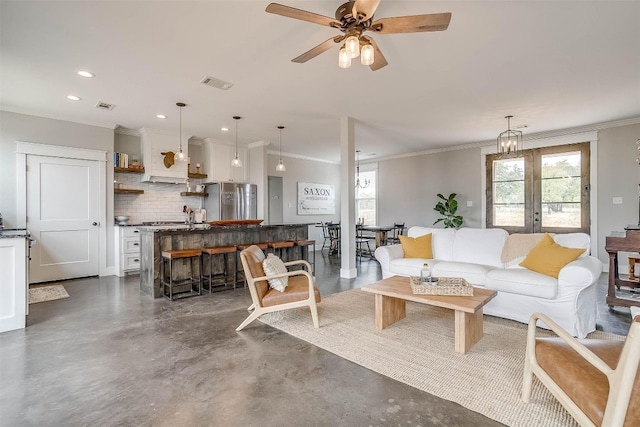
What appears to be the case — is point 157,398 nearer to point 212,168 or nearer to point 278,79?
point 278,79

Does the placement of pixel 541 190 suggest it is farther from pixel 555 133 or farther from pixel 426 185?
pixel 426 185

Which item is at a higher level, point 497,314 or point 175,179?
point 175,179

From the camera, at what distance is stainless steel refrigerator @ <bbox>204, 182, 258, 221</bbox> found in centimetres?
691

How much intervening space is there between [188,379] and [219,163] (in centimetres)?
558

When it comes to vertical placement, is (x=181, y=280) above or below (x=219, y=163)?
below

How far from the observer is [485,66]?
11.5ft

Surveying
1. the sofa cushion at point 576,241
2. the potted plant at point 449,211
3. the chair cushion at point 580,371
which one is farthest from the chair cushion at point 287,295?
the potted plant at point 449,211

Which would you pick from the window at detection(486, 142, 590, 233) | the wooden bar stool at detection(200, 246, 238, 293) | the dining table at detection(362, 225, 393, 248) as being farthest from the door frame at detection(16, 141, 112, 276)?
the window at detection(486, 142, 590, 233)

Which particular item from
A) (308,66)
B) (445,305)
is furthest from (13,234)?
(445,305)

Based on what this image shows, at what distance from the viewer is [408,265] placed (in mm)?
4164

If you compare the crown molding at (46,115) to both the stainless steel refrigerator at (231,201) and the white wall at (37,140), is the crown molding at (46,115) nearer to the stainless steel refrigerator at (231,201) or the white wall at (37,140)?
the white wall at (37,140)

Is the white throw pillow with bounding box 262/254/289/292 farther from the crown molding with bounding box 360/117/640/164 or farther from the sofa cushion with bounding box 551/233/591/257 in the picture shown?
the crown molding with bounding box 360/117/640/164

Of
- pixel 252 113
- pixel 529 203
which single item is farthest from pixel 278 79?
pixel 529 203

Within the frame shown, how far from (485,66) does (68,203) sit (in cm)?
647
